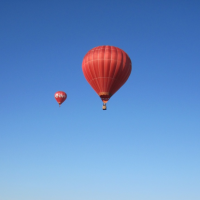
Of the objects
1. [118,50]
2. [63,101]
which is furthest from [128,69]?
[63,101]

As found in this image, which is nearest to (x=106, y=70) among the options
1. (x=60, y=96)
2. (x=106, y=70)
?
(x=106, y=70)

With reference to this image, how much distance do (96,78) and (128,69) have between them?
543cm

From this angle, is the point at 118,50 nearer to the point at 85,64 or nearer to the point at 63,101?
the point at 85,64

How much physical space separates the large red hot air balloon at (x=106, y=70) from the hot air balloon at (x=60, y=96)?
28.2 metres

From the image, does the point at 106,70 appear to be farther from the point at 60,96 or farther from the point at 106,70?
the point at 60,96

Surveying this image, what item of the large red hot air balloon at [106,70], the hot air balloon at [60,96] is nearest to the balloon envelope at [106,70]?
the large red hot air balloon at [106,70]

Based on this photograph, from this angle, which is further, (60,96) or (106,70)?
(60,96)

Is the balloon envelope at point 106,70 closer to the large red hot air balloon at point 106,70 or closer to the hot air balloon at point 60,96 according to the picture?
the large red hot air balloon at point 106,70

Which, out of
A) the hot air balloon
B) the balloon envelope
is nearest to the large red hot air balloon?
the balloon envelope

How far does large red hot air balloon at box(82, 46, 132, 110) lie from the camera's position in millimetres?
58438

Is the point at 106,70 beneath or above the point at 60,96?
beneath

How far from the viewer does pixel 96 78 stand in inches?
2318

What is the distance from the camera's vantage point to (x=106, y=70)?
5847 cm

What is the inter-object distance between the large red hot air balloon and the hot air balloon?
2817 cm
